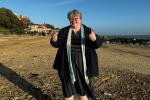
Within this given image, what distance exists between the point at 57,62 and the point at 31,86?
6.71ft

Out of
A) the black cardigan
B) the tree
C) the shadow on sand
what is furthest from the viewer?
the tree

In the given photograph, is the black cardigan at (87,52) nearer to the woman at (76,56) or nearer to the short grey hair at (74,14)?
the woman at (76,56)

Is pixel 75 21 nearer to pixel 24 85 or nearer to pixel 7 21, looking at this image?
pixel 24 85

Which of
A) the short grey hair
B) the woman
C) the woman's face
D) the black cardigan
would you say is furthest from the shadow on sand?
the short grey hair

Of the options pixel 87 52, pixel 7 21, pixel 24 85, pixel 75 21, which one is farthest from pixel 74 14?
pixel 7 21

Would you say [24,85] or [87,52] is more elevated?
[87,52]

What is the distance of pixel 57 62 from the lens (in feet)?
7.20

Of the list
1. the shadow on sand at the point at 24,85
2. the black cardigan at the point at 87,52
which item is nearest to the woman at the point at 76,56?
the black cardigan at the point at 87,52

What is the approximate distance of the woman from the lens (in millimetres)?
2039

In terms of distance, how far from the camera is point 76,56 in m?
2.08

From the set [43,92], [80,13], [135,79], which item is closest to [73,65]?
[80,13]

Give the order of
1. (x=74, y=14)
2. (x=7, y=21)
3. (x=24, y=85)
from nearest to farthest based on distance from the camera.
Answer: (x=74, y=14) → (x=24, y=85) → (x=7, y=21)

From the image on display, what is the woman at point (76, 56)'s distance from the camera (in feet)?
6.69

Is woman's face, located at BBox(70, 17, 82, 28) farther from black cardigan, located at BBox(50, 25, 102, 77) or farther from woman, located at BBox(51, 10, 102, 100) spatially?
black cardigan, located at BBox(50, 25, 102, 77)
